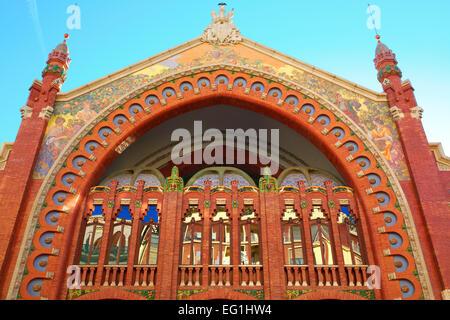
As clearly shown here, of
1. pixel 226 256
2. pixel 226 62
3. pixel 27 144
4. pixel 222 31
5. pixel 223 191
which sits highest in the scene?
pixel 222 31

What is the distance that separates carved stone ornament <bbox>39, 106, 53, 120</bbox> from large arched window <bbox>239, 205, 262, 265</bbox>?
24.7ft

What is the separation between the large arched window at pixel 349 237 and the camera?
13.7 metres

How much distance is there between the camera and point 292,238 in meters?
14.0

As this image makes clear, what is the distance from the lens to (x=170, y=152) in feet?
60.2

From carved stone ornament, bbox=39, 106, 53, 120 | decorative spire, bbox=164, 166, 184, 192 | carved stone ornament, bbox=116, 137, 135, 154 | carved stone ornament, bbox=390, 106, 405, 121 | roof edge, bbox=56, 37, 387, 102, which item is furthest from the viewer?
roof edge, bbox=56, 37, 387, 102

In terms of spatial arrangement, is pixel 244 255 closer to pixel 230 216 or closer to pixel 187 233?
pixel 230 216

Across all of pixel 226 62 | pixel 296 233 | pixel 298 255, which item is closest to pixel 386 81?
pixel 226 62

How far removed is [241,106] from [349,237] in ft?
20.9

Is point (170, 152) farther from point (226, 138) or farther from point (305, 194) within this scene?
point (305, 194)

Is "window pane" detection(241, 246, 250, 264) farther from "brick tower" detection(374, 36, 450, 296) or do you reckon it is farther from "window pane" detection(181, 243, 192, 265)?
"brick tower" detection(374, 36, 450, 296)

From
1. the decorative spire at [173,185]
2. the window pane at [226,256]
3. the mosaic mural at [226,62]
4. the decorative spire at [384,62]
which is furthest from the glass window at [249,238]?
the decorative spire at [384,62]

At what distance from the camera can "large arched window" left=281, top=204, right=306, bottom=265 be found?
44.9 feet

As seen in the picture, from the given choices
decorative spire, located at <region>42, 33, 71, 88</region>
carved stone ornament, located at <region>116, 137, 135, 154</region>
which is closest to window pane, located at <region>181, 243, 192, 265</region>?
carved stone ornament, located at <region>116, 137, 135, 154</region>

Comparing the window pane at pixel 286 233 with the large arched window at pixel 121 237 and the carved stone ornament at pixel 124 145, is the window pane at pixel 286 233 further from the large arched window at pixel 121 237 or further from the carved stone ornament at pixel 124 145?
the carved stone ornament at pixel 124 145
